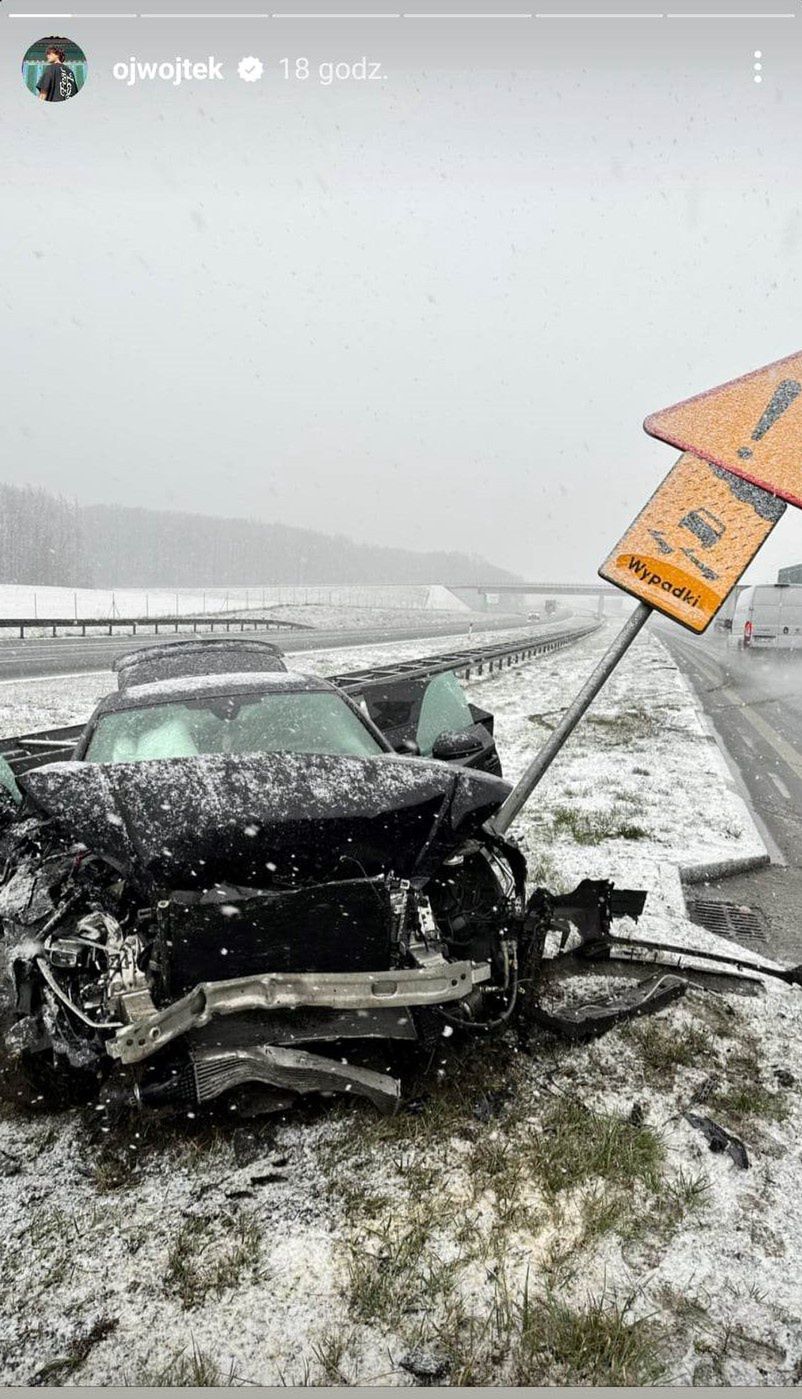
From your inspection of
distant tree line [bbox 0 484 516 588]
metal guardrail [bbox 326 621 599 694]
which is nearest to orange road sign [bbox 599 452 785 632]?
metal guardrail [bbox 326 621 599 694]

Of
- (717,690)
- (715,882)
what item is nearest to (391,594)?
(717,690)

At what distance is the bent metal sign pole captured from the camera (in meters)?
2.97

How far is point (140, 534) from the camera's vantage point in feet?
368

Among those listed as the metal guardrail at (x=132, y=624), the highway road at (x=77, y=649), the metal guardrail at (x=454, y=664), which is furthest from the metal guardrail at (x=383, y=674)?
the metal guardrail at (x=132, y=624)

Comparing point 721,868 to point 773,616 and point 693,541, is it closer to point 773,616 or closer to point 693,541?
point 693,541

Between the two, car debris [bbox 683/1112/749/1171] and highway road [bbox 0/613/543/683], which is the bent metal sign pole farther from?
highway road [bbox 0/613/543/683]

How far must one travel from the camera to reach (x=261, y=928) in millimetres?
2398

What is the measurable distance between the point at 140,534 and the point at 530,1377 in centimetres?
11967

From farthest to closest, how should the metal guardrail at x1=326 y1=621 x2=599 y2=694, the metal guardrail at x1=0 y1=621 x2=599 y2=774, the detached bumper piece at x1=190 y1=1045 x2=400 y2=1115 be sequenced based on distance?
1. the metal guardrail at x1=326 y1=621 x2=599 y2=694
2. the metal guardrail at x1=0 y1=621 x2=599 y2=774
3. the detached bumper piece at x1=190 y1=1045 x2=400 y2=1115

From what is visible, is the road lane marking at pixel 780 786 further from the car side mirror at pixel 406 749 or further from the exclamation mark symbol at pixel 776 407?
the exclamation mark symbol at pixel 776 407

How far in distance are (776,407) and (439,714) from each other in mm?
2776

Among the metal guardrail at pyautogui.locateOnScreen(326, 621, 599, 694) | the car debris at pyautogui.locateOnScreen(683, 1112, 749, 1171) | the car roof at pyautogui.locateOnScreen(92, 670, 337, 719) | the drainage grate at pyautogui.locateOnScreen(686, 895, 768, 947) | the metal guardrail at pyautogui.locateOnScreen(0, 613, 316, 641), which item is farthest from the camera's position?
the metal guardrail at pyautogui.locateOnScreen(0, 613, 316, 641)

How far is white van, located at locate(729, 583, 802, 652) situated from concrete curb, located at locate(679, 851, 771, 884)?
2712 cm

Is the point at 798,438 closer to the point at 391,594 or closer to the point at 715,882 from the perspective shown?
the point at 715,882
